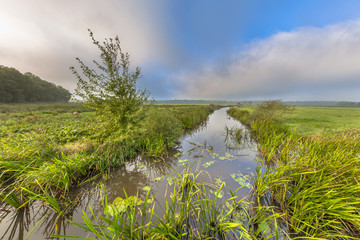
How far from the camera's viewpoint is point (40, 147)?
4.80 meters

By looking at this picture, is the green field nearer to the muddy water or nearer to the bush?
the muddy water

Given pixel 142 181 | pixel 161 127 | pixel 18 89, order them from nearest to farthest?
pixel 142 181 < pixel 161 127 < pixel 18 89

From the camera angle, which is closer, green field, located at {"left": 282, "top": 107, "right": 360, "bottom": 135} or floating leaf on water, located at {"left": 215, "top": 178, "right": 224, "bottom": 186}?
floating leaf on water, located at {"left": 215, "top": 178, "right": 224, "bottom": 186}

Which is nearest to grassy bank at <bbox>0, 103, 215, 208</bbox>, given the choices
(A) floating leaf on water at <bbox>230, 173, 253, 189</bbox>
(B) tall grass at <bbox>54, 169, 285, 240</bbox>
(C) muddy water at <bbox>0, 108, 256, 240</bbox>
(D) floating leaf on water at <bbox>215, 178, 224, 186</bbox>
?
(C) muddy water at <bbox>0, 108, 256, 240</bbox>

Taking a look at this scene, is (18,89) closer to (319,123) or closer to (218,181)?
(218,181)

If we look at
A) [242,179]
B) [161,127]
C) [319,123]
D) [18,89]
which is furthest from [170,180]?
[18,89]

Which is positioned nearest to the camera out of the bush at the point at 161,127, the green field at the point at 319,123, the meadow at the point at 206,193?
the meadow at the point at 206,193

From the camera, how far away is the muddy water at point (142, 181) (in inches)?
117

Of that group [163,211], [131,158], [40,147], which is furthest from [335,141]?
[40,147]

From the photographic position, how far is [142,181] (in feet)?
16.2

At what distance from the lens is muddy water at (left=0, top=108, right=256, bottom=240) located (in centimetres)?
298

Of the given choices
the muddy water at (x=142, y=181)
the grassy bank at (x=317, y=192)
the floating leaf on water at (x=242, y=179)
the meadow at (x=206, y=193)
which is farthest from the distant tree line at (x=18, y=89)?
the grassy bank at (x=317, y=192)

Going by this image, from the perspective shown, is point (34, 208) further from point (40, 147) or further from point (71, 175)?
point (40, 147)

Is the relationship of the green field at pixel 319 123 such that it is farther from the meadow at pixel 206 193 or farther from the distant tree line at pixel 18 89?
the distant tree line at pixel 18 89
